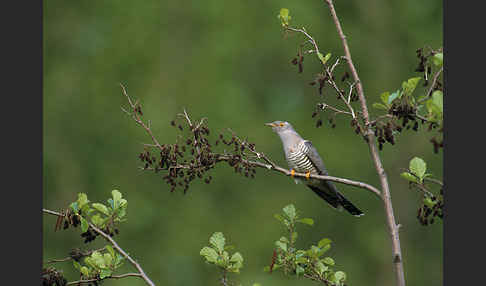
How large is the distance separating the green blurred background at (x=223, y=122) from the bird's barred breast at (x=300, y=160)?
4.13 m

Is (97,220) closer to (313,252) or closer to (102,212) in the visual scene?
(102,212)

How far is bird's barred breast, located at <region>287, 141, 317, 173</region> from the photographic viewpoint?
461 cm

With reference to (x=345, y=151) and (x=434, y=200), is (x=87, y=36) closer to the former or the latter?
(x=345, y=151)

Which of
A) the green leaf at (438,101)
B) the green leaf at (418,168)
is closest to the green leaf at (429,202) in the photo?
the green leaf at (418,168)

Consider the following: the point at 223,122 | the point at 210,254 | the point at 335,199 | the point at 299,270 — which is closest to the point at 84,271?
the point at 210,254

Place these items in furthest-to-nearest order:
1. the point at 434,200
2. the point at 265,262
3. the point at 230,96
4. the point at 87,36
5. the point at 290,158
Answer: the point at 87,36, the point at 230,96, the point at 265,262, the point at 290,158, the point at 434,200

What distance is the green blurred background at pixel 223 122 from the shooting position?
368 inches

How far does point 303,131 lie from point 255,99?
3.54 ft

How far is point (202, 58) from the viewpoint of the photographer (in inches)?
406

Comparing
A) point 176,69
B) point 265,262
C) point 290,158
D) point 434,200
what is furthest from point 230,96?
point 434,200

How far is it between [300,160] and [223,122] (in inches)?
191

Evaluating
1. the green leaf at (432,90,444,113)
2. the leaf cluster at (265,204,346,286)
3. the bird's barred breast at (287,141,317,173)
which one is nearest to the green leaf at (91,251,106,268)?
the leaf cluster at (265,204,346,286)

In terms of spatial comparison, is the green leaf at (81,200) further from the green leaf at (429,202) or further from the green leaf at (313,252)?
the green leaf at (429,202)

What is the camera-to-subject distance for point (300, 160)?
4.62 metres
